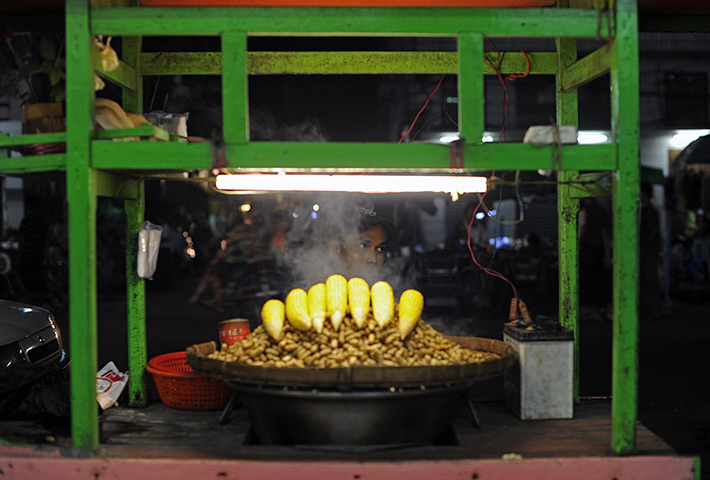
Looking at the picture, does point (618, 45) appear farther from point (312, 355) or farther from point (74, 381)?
point (74, 381)

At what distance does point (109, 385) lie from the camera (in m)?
4.91

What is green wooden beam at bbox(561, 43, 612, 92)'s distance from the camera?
3948 mm

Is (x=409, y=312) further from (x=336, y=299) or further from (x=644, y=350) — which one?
(x=644, y=350)

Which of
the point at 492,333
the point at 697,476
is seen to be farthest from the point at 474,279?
the point at 697,476

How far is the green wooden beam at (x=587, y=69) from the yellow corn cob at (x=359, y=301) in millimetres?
2022

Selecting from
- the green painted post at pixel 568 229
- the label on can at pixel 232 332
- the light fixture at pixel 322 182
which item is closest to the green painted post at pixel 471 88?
the light fixture at pixel 322 182

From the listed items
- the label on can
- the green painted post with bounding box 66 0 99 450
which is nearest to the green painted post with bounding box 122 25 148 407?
the label on can

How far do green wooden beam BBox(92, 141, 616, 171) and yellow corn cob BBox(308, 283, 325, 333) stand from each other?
0.97m

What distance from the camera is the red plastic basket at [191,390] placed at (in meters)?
4.73

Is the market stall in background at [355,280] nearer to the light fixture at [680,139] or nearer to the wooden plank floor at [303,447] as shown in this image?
the wooden plank floor at [303,447]

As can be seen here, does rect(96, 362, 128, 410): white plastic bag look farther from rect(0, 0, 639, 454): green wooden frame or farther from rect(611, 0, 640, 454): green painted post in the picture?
rect(611, 0, 640, 454): green painted post

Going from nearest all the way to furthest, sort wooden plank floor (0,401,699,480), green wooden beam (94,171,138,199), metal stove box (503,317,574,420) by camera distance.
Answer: wooden plank floor (0,401,699,480)
green wooden beam (94,171,138,199)
metal stove box (503,317,574,420)

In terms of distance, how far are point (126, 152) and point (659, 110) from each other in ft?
73.6

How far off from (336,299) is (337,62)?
1.97 metres
